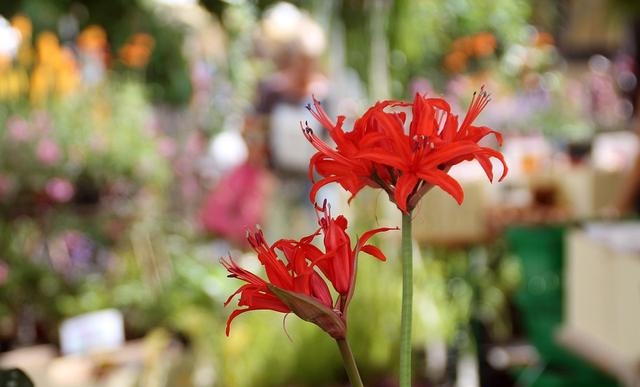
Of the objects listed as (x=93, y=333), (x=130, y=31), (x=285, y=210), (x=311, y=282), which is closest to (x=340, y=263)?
(x=311, y=282)

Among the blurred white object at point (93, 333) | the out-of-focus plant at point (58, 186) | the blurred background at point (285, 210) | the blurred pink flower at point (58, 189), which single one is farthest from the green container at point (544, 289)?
the blurred pink flower at point (58, 189)

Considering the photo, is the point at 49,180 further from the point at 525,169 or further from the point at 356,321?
the point at 525,169

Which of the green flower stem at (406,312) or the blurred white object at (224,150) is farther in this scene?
the blurred white object at (224,150)

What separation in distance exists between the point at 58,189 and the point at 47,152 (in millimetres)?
136

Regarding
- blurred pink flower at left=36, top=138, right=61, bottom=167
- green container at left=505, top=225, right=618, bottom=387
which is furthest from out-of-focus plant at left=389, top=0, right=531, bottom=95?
green container at left=505, top=225, right=618, bottom=387

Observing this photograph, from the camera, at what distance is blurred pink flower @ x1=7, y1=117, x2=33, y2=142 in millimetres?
3566

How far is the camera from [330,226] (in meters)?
0.60

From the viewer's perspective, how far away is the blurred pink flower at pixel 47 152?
3.52 m

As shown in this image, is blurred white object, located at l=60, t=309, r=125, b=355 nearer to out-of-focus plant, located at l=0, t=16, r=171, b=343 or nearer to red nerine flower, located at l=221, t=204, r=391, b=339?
out-of-focus plant, located at l=0, t=16, r=171, b=343

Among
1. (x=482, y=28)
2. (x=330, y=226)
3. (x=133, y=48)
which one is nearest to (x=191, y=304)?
(x=133, y=48)

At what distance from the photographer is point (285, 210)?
394cm

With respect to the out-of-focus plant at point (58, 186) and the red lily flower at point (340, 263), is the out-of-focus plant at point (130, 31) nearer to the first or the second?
the out-of-focus plant at point (58, 186)

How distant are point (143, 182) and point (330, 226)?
135 inches

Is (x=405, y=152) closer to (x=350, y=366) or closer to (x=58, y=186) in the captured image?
(x=350, y=366)
